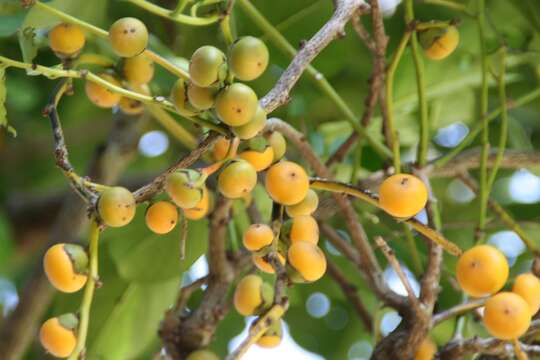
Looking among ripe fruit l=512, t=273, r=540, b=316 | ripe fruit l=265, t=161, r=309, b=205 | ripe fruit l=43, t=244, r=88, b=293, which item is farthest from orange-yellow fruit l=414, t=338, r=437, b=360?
ripe fruit l=43, t=244, r=88, b=293

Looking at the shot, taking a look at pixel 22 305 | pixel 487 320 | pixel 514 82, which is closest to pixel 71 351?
pixel 487 320

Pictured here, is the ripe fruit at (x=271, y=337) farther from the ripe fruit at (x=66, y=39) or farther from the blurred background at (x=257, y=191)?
the ripe fruit at (x=66, y=39)

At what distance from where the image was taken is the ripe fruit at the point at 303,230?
70 centimetres

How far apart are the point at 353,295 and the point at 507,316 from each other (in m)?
0.48

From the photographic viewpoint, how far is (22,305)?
125cm

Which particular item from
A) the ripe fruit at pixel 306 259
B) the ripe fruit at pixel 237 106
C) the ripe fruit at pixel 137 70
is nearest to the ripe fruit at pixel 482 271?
the ripe fruit at pixel 306 259

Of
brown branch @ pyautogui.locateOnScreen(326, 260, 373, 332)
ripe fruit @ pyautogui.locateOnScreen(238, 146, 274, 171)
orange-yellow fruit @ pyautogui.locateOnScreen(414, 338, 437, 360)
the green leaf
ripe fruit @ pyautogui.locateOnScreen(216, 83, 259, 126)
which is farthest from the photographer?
brown branch @ pyautogui.locateOnScreen(326, 260, 373, 332)

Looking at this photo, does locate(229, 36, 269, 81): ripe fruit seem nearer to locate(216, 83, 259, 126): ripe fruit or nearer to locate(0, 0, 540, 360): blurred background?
locate(216, 83, 259, 126): ripe fruit

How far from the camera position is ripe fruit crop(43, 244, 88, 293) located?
0.67 m

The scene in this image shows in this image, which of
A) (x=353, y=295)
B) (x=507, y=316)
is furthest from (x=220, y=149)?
(x=353, y=295)

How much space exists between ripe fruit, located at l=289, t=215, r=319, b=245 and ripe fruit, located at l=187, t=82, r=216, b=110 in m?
0.12

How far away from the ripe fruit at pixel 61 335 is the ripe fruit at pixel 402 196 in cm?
25

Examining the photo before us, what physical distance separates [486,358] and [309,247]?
256 millimetres

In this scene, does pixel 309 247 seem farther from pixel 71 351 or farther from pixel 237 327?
pixel 237 327
